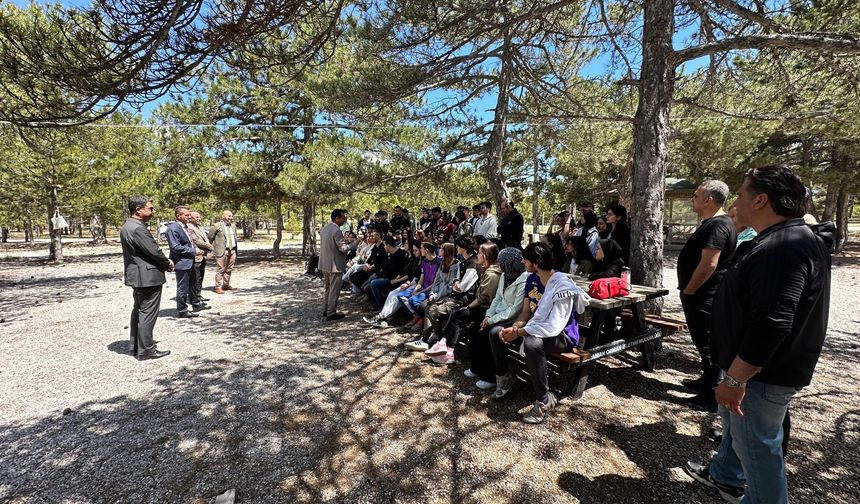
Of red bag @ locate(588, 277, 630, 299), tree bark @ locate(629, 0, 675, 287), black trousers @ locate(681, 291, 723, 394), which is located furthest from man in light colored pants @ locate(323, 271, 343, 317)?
black trousers @ locate(681, 291, 723, 394)

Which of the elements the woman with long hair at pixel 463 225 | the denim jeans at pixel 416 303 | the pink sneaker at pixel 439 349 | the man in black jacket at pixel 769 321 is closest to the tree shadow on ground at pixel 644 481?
the man in black jacket at pixel 769 321

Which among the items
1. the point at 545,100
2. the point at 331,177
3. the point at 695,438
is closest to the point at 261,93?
the point at 331,177

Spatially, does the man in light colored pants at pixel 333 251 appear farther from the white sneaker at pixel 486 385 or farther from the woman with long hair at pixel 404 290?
the white sneaker at pixel 486 385

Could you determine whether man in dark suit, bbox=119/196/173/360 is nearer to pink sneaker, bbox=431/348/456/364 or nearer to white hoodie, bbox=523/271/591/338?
pink sneaker, bbox=431/348/456/364

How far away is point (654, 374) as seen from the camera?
3873 millimetres

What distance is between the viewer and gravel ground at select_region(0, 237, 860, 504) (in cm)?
232

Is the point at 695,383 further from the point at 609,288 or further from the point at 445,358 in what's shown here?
the point at 445,358

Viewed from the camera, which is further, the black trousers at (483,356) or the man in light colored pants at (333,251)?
the man in light colored pants at (333,251)

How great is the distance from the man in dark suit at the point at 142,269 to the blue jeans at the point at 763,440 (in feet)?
17.0

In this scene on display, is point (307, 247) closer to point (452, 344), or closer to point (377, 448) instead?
point (452, 344)

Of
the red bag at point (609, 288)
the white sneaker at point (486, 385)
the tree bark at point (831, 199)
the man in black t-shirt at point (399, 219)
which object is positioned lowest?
the white sneaker at point (486, 385)

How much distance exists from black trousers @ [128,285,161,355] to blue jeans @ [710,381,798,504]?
534 centimetres

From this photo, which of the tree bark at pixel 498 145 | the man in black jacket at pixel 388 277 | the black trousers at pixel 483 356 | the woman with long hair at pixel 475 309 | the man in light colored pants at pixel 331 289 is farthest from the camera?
the tree bark at pixel 498 145

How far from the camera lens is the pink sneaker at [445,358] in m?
4.31
